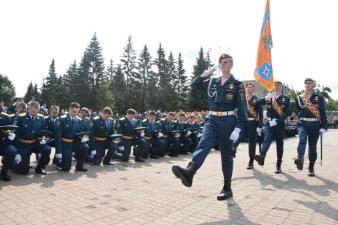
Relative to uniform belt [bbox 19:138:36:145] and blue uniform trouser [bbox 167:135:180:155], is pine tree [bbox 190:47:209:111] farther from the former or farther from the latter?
uniform belt [bbox 19:138:36:145]

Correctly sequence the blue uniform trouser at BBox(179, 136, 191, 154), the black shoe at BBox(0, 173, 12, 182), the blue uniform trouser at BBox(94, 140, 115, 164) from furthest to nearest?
the blue uniform trouser at BBox(179, 136, 191, 154) → the blue uniform trouser at BBox(94, 140, 115, 164) → the black shoe at BBox(0, 173, 12, 182)

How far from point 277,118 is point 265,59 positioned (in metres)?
2.97

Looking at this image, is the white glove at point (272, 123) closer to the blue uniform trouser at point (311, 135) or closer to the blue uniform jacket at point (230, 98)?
the blue uniform trouser at point (311, 135)

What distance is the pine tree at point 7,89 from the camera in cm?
7900

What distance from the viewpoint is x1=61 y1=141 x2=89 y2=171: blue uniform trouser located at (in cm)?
795

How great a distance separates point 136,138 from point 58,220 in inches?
250

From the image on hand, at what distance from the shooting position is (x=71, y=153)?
26.7 ft

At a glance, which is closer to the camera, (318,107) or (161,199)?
(161,199)

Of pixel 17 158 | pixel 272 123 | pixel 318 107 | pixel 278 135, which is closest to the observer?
pixel 17 158

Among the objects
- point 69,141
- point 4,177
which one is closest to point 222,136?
point 4,177

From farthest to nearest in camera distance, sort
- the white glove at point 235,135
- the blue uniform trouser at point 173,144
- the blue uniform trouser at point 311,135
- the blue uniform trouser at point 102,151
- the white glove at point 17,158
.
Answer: the blue uniform trouser at point 173,144 < the blue uniform trouser at point 102,151 < the blue uniform trouser at point 311,135 < the white glove at point 17,158 < the white glove at point 235,135

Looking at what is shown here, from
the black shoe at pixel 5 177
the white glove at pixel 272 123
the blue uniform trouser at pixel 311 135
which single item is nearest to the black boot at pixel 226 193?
the blue uniform trouser at pixel 311 135

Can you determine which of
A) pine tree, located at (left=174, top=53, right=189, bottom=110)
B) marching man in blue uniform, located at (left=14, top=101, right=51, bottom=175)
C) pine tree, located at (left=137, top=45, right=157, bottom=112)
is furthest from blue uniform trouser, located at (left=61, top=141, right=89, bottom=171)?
pine tree, located at (left=174, top=53, right=189, bottom=110)

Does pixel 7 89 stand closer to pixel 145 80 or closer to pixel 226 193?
pixel 145 80
